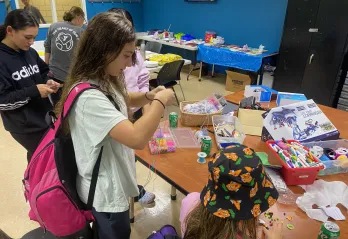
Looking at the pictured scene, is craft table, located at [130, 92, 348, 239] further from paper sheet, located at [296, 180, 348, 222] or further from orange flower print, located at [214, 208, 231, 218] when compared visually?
orange flower print, located at [214, 208, 231, 218]

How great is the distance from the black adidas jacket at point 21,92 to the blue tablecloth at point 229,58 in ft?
11.6

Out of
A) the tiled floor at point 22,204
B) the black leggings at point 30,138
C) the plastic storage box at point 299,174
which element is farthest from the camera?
the tiled floor at point 22,204

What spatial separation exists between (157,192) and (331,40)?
A: 3190 millimetres

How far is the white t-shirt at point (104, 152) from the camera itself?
33.7 inches

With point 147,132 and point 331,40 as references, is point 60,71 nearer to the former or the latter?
point 147,132

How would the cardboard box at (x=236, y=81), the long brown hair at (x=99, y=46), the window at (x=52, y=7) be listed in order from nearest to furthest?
the long brown hair at (x=99, y=46)
the cardboard box at (x=236, y=81)
the window at (x=52, y=7)

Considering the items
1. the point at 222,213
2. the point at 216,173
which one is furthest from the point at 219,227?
the point at 216,173

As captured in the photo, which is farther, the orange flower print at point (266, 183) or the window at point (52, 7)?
the window at point (52, 7)

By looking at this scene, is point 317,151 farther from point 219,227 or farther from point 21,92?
point 21,92

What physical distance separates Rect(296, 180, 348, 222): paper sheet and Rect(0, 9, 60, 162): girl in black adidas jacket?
59.8 inches

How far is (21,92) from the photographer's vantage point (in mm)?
1559

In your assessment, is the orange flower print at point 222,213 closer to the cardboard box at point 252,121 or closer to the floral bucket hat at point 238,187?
the floral bucket hat at point 238,187

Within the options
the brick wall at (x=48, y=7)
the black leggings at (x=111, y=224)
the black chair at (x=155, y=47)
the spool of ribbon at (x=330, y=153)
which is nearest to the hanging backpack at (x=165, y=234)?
the black leggings at (x=111, y=224)

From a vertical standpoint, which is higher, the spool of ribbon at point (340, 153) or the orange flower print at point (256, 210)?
the orange flower print at point (256, 210)
